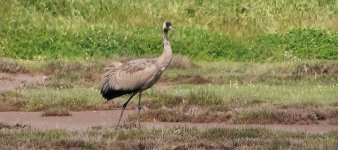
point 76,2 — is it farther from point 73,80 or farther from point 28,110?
point 28,110

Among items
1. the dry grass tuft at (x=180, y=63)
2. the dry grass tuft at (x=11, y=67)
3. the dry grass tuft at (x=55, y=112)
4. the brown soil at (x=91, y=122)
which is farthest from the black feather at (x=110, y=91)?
the dry grass tuft at (x=180, y=63)

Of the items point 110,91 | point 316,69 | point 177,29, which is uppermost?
point 110,91

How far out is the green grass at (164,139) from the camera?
33.2 feet

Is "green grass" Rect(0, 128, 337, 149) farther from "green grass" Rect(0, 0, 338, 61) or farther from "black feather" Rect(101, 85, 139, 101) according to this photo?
"green grass" Rect(0, 0, 338, 61)

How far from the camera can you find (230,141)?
1039cm

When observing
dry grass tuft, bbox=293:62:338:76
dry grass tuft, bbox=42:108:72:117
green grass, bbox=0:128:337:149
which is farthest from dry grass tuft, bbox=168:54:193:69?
green grass, bbox=0:128:337:149

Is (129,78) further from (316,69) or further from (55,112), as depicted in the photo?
(316,69)

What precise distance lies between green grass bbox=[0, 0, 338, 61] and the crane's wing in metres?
10.2

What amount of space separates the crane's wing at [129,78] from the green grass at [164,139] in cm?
156

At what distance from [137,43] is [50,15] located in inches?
128

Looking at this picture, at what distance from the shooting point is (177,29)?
25.8 metres

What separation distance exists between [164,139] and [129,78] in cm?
272

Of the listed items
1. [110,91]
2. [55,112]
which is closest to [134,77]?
[110,91]

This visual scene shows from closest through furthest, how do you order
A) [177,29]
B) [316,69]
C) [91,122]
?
[91,122] → [316,69] → [177,29]
